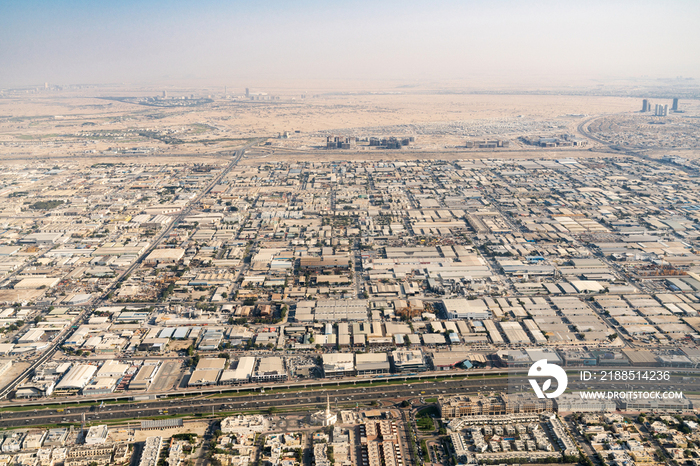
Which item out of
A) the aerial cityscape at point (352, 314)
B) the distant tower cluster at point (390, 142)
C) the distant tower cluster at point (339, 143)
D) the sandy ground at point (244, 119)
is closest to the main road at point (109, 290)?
the aerial cityscape at point (352, 314)

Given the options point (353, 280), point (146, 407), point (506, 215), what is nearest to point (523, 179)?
point (506, 215)

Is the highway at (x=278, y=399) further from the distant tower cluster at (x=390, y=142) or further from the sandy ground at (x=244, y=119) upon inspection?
the distant tower cluster at (x=390, y=142)

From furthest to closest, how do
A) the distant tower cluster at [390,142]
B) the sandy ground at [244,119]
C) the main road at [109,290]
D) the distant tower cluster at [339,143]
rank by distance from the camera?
the sandy ground at [244,119] → the distant tower cluster at [339,143] → the distant tower cluster at [390,142] → the main road at [109,290]

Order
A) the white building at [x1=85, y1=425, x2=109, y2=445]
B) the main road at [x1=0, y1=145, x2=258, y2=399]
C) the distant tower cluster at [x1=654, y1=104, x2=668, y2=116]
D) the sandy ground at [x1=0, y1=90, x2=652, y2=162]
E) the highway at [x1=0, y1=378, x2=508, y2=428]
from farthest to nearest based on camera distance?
the distant tower cluster at [x1=654, y1=104, x2=668, y2=116]
the sandy ground at [x1=0, y1=90, x2=652, y2=162]
the main road at [x1=0, y1=145, x2=258, y2=399]
the highway at [x1=0, y1=378, x2=508, y2=428]
the white building at [x1=85, y1=425, x2=109, y2=445]

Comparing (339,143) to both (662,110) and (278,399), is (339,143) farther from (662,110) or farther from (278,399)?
(662,110)

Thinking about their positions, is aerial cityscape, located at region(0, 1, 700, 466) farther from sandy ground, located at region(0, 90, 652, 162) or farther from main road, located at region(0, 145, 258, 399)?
sandy ground, located at region(0, 90, 652, 162)

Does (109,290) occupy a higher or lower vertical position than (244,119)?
lower

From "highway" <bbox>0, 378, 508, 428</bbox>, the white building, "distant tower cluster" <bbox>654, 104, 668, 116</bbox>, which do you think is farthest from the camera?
"distant tower cluster" <bbox>654, 104, 668, 116</bbox>

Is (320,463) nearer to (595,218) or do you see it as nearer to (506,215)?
(506,215)

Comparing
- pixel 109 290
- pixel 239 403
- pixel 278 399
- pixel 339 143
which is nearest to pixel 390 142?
pixel 339 143

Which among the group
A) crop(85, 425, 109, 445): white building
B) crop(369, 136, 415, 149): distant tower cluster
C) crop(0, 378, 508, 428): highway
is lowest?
crop(0, 378, 508, 428): highway

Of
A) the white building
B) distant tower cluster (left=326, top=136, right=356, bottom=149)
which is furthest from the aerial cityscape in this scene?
distant tower cluster (left=326, top=136, right=356, bottom=149)

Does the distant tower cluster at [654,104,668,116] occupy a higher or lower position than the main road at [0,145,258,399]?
higher

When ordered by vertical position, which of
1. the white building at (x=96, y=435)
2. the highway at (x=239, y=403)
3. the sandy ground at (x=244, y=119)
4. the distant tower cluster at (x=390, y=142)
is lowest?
the highway at (x=239, y=403)
